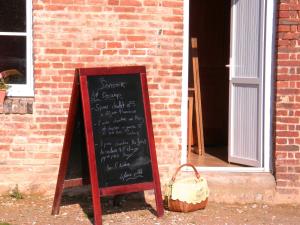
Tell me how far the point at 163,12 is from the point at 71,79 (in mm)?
1345

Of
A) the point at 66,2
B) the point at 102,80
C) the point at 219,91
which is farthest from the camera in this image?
the point at 219,91

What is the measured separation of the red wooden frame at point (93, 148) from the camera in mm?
6516

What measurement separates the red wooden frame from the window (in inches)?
40.7

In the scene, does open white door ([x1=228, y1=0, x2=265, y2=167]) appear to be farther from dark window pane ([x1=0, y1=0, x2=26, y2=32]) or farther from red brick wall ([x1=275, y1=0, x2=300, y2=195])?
dark window pane ([x1=0, y1=0, x2=26, y2=32])

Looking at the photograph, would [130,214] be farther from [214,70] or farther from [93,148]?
[214,70]

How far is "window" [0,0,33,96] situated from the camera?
7523 mm

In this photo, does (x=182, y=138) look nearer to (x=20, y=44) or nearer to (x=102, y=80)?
(x=102, y=80)

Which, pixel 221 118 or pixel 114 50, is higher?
pixel 114 50

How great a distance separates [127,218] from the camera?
6953mm

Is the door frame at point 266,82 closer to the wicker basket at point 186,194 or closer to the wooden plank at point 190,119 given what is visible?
the wicker basket at point 186,194

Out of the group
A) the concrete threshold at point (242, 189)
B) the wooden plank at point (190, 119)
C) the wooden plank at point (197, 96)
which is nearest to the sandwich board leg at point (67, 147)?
the concrete threshold at point (242, 189)

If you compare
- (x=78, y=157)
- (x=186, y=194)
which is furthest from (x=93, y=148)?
(x=186, y=194)

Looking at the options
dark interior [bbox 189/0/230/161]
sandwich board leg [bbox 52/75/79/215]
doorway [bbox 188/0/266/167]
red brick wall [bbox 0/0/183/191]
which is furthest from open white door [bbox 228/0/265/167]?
sandwich board leg [bbox 52/75/79/215]

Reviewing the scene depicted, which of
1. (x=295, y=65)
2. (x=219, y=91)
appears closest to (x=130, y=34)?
(x=295, y=65)
